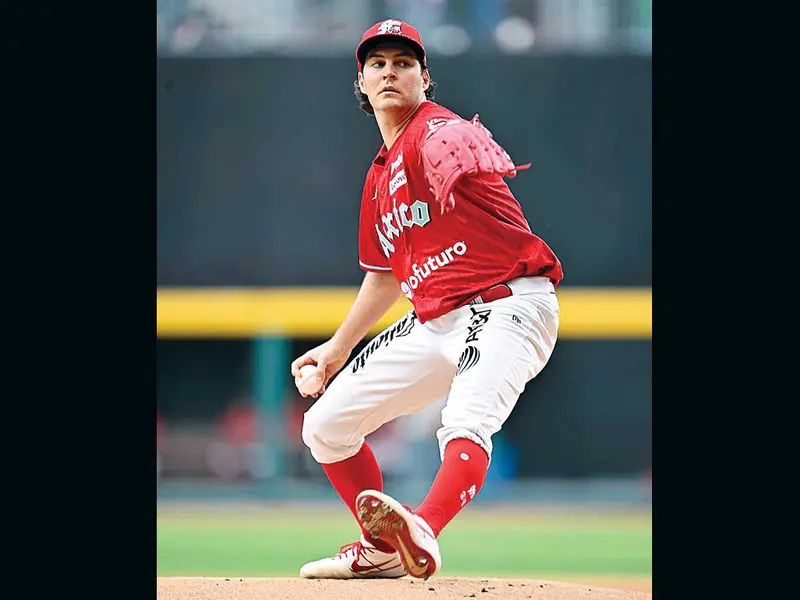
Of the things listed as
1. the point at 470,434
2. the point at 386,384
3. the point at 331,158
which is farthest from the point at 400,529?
the point at 331,158

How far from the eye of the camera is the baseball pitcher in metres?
3.25

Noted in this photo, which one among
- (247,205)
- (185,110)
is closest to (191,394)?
(247,205)

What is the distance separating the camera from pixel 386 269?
3852 millimetres

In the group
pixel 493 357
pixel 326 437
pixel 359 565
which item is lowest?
pixel 359 565

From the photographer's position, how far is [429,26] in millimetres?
9984

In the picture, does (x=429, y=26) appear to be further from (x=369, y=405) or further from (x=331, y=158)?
(x=369, y=405)

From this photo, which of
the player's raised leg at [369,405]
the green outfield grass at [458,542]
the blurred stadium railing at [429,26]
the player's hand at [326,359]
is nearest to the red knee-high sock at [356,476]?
the player's raised leg at [369,405]

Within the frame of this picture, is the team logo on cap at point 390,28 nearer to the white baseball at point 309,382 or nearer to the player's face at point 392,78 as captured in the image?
the player's face at point 392,78

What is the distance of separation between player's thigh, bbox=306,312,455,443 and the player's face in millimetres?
663

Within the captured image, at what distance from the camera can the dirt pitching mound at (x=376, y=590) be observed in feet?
11.7

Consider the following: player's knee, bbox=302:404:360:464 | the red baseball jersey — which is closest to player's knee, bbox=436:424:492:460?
the red baseball jersey

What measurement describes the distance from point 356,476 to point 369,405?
317mm
